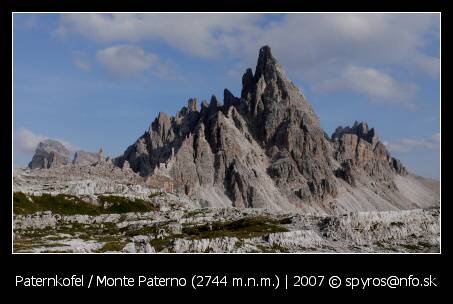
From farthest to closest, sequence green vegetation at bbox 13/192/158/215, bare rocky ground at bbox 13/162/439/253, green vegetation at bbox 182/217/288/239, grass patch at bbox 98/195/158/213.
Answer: grass patch at bbox 98/195/158/213, green vegetation at bbox 13/192/158/215, green vegetation at bbox 182/217/288/239, bare rocky ground at bbox 13/162/439/253

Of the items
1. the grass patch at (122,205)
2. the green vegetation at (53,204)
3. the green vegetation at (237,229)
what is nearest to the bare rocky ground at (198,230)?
the green vegetation at (237,229)

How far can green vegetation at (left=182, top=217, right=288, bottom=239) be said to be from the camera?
99000mm

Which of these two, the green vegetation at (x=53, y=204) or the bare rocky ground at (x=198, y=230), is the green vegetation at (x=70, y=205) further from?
the bare rocky ground at (x=198, y=230)

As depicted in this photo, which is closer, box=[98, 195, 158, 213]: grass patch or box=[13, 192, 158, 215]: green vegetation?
box=[13, 192, 158, 215]: green vegetation

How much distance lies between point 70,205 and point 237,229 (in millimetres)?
64805

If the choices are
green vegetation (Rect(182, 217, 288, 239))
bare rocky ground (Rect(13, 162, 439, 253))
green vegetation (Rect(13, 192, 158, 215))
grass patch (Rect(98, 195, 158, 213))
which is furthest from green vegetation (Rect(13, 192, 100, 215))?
green vegetation (Rect(182, 217, 288, 239))

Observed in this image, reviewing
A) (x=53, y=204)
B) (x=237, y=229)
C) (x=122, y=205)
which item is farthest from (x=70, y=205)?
(x=237, y=229)

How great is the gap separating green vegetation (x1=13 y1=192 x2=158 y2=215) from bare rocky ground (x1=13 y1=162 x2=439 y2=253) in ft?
1.02

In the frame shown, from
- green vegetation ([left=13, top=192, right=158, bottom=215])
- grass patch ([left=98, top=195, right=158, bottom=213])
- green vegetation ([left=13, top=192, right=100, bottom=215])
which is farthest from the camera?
grass patch ([left=98, top=195, right=158, bottom=213])

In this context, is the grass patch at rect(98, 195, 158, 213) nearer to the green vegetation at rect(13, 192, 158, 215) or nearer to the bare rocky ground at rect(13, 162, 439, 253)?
the green vegetation at rect(13, 192, 158, 215)

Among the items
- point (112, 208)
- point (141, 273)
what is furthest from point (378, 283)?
point (112, 208)

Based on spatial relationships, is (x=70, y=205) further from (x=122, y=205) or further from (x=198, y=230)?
(x=198, y=230)

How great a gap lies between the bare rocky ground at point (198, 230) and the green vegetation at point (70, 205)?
31cm

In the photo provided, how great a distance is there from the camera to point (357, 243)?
331 ft
